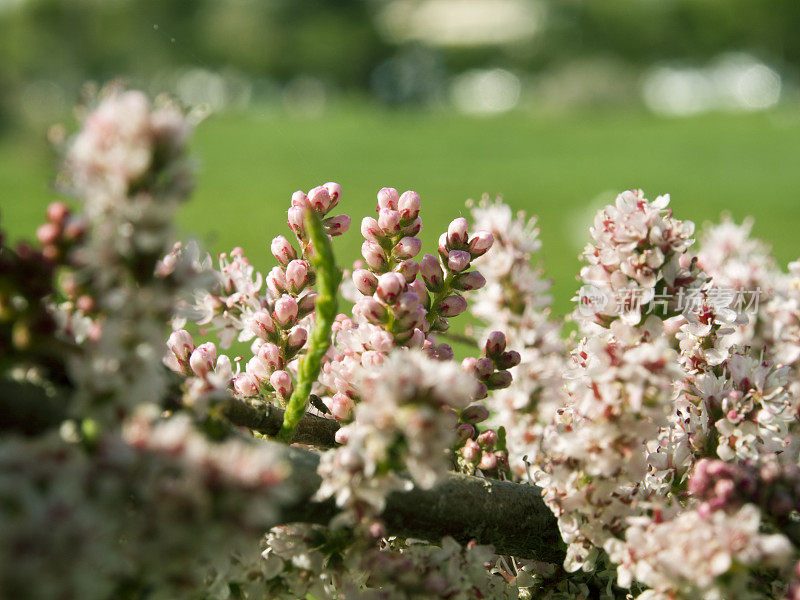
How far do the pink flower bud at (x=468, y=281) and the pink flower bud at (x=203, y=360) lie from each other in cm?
27

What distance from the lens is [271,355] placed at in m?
0.90

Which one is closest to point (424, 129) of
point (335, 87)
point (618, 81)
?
point (618, 81)

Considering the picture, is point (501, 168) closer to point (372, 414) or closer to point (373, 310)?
point (373, 310)

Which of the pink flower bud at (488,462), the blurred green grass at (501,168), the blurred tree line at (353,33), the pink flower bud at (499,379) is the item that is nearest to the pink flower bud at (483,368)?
the pink flower bud at (499,379)

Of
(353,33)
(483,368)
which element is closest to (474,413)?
(483,368)

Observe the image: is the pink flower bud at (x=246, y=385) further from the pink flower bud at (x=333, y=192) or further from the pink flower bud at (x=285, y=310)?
the pink flower bud at (x=333, y=192)

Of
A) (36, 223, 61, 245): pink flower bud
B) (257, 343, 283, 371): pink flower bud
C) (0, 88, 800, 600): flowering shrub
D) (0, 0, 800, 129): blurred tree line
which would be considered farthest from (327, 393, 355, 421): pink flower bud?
(0, 0, 800, 129): blurred tree line

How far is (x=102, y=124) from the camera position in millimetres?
523

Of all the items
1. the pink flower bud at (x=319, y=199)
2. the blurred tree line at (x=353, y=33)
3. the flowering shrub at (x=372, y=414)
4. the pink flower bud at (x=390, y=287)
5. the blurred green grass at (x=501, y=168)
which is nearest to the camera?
the flowering shrub at (x=372, y=414)

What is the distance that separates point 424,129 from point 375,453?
21.3 m

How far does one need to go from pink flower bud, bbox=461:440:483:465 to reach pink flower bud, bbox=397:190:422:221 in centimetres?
25

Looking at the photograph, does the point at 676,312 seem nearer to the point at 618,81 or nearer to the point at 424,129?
the point at 424,129

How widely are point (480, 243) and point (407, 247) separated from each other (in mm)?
83

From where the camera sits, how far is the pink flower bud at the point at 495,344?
3.02 ft
